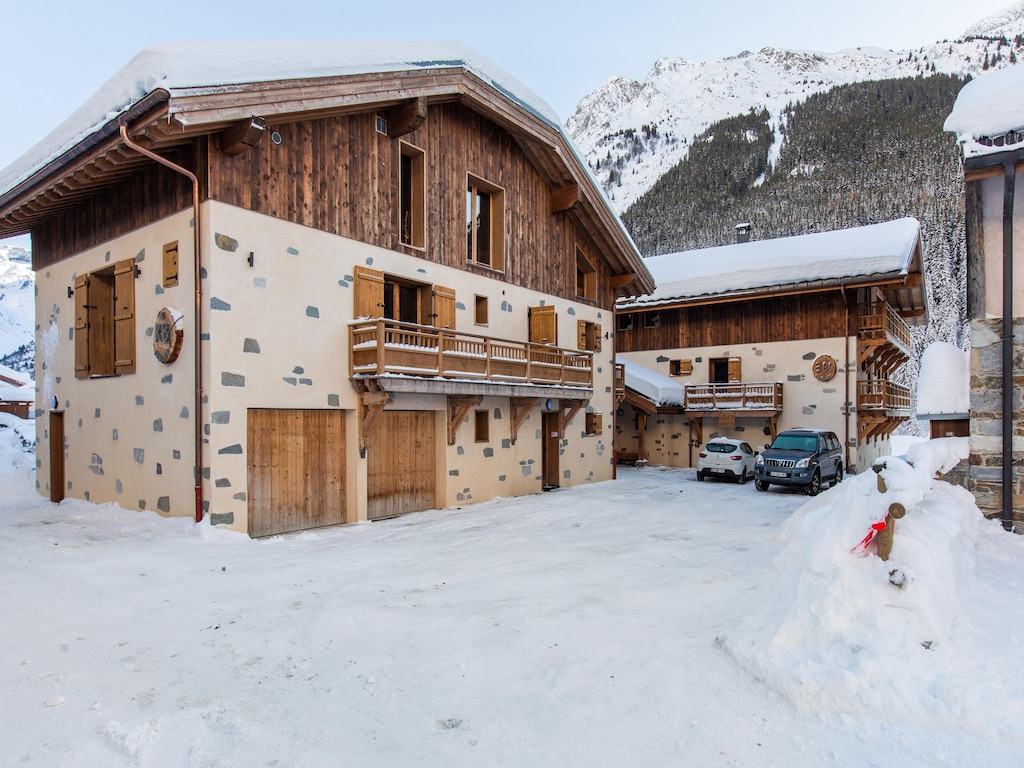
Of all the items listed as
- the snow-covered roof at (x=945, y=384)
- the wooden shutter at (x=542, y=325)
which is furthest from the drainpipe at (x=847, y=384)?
the snow-covered roof at (x=945, y=384)

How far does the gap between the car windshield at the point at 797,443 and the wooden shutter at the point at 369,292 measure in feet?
41.0

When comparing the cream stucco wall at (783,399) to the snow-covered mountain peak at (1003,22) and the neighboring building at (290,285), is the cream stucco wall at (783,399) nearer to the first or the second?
the neighboring building at (290,285)

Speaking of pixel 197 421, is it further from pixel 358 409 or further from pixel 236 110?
pixel 236 110

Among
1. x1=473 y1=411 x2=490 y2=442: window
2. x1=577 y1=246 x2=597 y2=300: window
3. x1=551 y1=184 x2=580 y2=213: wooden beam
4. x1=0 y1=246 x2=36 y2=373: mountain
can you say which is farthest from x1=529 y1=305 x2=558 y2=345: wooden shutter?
x1=0 y1=246 x2=36 y2=373: mountain

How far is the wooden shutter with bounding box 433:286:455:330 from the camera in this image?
49.0ft

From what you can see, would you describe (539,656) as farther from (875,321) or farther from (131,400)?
(875,321)

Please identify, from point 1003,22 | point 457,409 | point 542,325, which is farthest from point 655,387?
point 1003,22

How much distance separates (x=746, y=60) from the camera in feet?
529

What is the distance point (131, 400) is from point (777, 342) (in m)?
22.1

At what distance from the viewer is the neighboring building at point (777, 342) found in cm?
2353

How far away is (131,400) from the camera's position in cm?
1226

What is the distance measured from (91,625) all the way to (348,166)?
9647mm

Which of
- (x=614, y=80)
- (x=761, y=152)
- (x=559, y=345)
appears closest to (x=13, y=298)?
(x=761, y=152)

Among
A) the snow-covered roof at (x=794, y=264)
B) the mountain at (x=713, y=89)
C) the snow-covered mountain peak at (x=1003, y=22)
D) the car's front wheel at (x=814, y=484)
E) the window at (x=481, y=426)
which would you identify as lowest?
the car's front wheel at (x=814, y=484)
